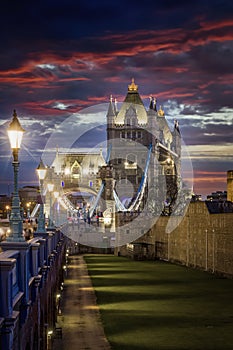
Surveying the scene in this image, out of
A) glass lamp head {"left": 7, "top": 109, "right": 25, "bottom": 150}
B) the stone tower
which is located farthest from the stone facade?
the stone tower

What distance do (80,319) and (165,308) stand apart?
20.0 feet

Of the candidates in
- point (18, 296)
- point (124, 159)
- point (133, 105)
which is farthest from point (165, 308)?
point (133, 105)

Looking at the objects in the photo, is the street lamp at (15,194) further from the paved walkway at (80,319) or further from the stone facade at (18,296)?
the paved walkway at (80,319)

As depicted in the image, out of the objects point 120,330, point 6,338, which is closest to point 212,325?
point 120,330

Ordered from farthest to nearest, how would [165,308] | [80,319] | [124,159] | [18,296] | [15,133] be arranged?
1. [124,159]
2. [165,308]
3. [80,319]
4. [15,133]
5. [18,296]

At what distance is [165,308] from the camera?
128 ft

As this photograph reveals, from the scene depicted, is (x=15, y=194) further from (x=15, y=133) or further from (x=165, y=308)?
(x=165, y=308)

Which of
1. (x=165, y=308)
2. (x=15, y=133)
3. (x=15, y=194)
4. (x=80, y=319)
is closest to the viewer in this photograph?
(x=15, y=194)

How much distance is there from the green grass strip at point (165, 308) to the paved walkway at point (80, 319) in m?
0.52

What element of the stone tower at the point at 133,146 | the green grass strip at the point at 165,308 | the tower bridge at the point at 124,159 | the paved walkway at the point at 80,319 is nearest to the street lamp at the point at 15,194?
the paved walkway at the point at 80,319

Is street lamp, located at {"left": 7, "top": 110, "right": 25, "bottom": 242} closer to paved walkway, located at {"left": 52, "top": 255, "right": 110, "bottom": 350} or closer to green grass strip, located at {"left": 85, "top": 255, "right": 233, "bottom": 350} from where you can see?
paved walkway, located at {"left": 52, "top": 255, "right": 110, "bottom": 350}

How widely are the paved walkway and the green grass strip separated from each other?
519 millimetres

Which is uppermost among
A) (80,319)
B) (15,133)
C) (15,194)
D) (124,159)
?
(124,159)

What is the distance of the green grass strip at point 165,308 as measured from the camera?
2952 cm
